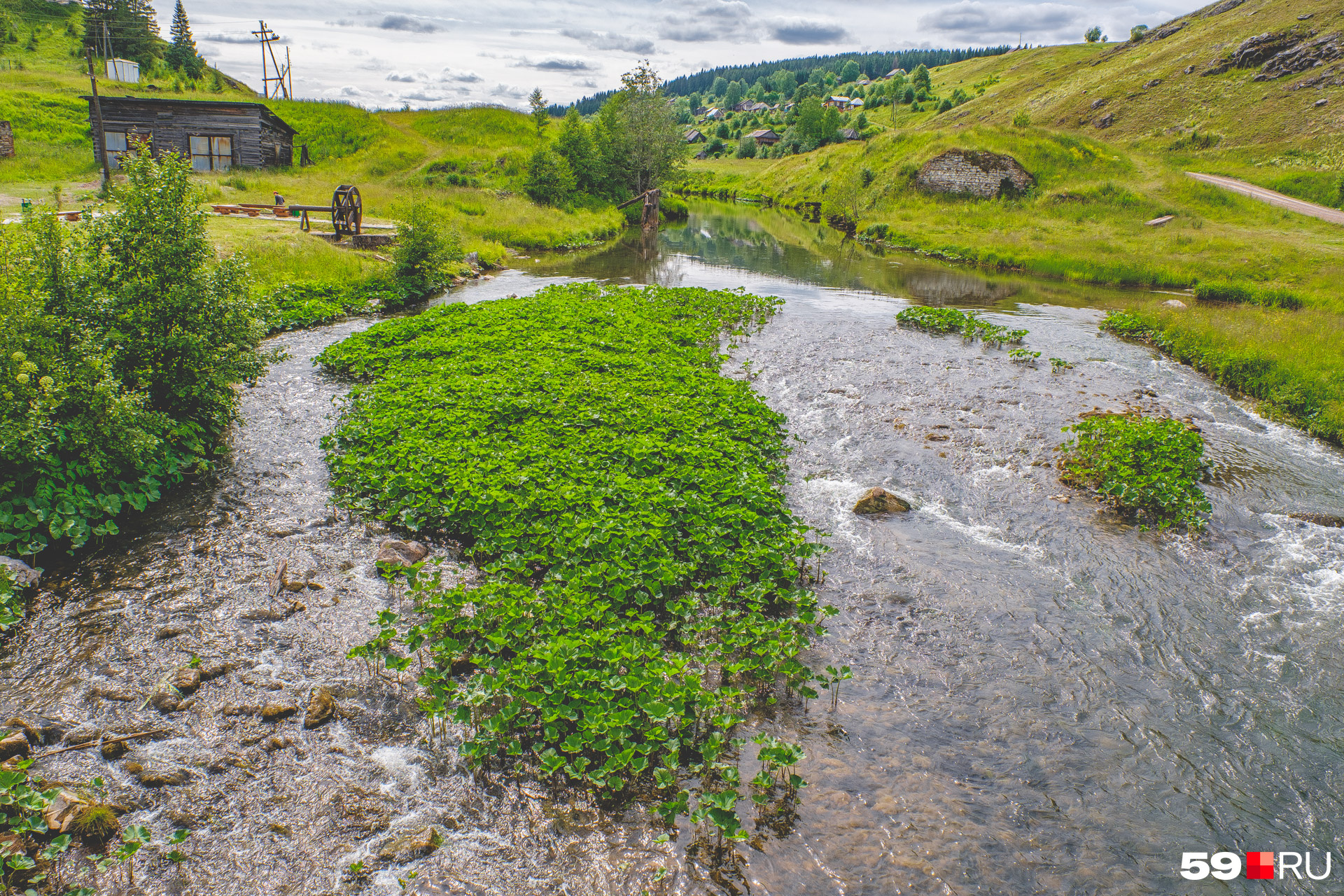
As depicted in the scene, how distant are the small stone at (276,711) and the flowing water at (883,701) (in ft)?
0.31

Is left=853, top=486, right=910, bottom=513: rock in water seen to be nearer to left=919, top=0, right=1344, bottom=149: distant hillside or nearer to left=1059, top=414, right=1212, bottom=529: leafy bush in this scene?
left=1059, top=414, right=1212, bottom=529: leafy bush

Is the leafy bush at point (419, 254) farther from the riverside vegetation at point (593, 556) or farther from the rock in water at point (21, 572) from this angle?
the rock in water at point (21, 572)

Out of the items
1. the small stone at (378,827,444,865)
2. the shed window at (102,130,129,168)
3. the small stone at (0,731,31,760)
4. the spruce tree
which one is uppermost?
the spruce tree

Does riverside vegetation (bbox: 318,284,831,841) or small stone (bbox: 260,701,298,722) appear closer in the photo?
riverside vegetation (bbox: 318,284,831,841)

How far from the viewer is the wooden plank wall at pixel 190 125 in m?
41.1

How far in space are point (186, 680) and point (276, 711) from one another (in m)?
1.08

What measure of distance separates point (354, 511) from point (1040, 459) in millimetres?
12641

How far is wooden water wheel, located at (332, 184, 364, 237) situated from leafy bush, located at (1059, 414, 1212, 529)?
92.6 feet

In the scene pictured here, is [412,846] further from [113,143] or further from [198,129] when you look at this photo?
[113,143]

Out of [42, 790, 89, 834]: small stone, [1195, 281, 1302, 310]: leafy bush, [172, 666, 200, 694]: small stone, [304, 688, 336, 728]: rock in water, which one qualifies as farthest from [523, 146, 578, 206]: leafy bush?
[42, 790, 89, 834]: small stone

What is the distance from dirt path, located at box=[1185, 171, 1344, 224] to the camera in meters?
39.0

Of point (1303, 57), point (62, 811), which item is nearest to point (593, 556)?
point (62, 811)

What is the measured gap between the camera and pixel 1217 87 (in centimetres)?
6462

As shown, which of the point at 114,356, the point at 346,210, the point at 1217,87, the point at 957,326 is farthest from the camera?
the point at 1217,87
